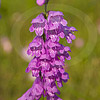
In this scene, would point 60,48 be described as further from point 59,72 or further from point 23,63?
point 23,63

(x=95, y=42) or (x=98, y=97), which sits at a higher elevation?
(x=95, y=42)

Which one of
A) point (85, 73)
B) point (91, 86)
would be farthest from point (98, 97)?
point (85, 73)

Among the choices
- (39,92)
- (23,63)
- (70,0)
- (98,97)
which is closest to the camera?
(39,92)

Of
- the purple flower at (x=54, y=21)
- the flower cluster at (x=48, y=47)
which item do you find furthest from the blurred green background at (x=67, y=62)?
the purple flower at (x=54, y=21)

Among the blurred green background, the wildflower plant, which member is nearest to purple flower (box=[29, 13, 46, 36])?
the wildflower plant

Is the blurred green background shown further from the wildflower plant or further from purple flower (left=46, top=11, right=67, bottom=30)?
purple flower (left=46, top=11, right=67, bottom=30)

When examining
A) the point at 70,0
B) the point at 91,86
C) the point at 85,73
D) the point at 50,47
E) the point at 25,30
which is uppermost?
the point at 70,0

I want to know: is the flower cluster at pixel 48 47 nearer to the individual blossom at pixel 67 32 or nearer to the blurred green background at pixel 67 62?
the individual blossom at pixel 67 32

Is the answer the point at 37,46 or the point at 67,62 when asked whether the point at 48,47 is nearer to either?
the point at 37,46
